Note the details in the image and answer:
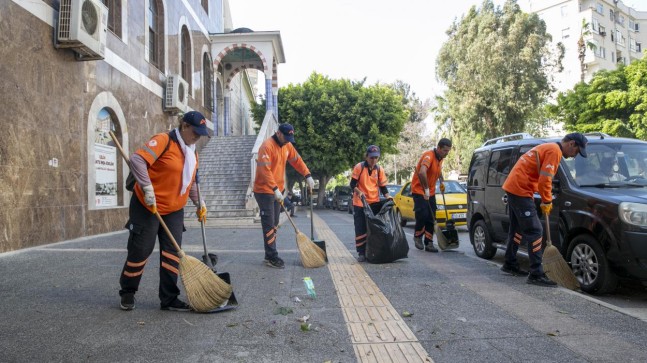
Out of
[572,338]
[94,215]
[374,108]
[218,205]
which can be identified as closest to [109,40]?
[94,215]

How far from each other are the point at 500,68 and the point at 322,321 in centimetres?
3035

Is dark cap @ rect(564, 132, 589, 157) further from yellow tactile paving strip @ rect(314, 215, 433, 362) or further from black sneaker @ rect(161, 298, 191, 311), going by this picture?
black sneaker @ rect(161, 298, 191, 311)

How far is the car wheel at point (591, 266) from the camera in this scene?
4879mm

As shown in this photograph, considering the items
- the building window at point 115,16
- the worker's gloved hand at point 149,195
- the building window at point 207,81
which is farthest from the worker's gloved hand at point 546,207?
the building window at point 207,81

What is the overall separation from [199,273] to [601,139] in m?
5.19

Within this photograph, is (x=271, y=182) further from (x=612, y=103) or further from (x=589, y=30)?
(x=589, y=30)

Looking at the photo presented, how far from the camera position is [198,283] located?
4.13 metres

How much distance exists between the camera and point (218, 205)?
48.5ft

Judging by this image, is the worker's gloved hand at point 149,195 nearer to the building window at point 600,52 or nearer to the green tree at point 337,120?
the green tree at point 337,120

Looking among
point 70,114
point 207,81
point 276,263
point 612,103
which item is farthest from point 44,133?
point 612,103

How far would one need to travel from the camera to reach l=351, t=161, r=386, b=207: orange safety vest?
23.5 feet

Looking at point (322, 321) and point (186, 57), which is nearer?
point (322, 321)

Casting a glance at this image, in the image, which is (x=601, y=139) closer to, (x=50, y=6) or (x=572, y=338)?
(x=572, y=338)

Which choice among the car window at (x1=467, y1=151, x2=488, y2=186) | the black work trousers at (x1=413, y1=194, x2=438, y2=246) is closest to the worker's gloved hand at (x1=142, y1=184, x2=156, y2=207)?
the black work trousers at (x1=413, y1=194, x2=438, y2=246)
